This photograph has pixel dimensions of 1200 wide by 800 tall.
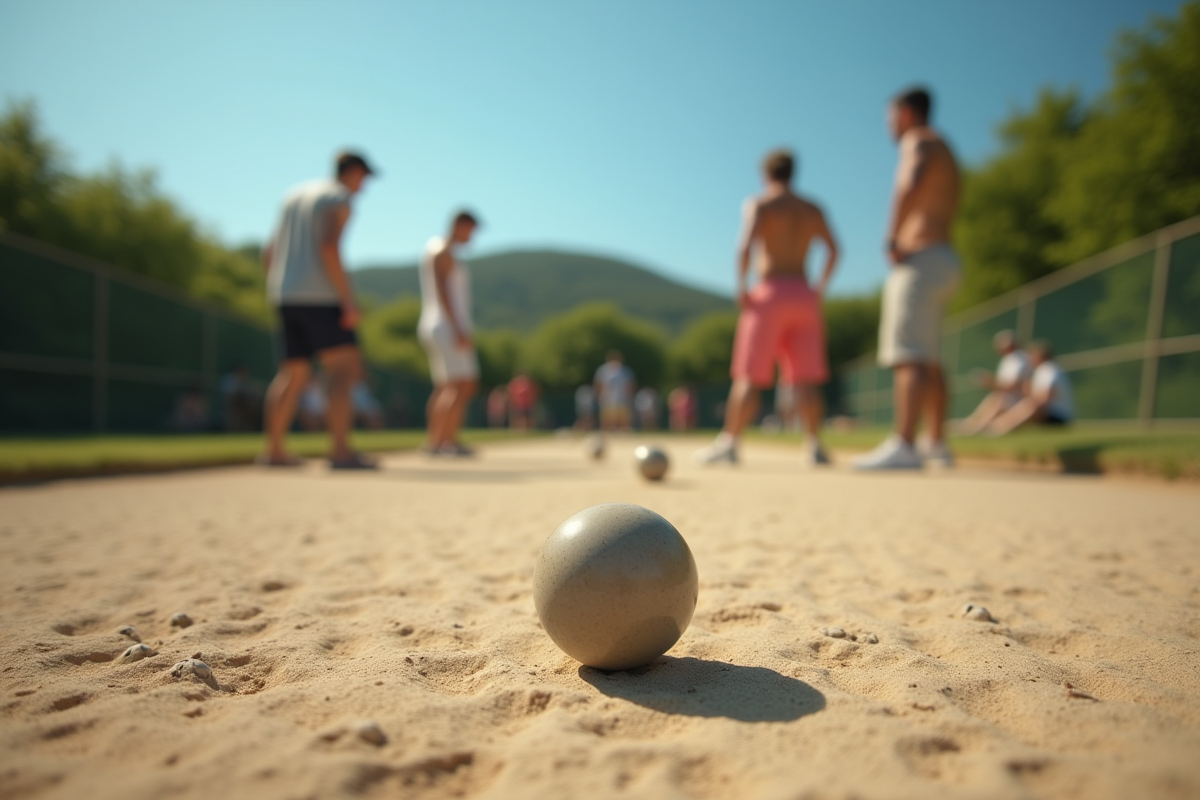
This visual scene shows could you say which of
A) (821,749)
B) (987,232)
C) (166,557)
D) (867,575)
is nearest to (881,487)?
(867,575)

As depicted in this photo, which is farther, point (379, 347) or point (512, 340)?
point (512, 340)

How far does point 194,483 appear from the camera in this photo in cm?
525

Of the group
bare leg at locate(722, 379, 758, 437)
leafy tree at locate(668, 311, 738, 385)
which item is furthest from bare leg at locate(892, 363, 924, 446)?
leafy tree at locate(668, 311, 738, 385)

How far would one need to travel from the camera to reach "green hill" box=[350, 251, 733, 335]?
120812 mm

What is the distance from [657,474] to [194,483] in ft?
12.0

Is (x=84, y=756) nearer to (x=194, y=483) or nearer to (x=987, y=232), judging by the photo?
A: (x=194, y=483)

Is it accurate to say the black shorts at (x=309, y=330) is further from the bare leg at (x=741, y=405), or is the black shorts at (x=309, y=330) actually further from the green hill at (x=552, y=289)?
the green hill at (x=552, y=289)

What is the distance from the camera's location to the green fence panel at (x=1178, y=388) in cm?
833

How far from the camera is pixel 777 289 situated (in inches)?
254

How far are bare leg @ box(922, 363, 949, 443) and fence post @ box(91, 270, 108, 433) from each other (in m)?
11.9

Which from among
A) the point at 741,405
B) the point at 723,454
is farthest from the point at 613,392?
the point at 741,405

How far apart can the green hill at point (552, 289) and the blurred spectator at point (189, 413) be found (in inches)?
4021

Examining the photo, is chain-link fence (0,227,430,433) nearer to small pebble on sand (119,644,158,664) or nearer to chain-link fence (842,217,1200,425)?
small pebble on sand (119,644,158,664)

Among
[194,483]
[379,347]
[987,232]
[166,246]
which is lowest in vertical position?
[194,483]
